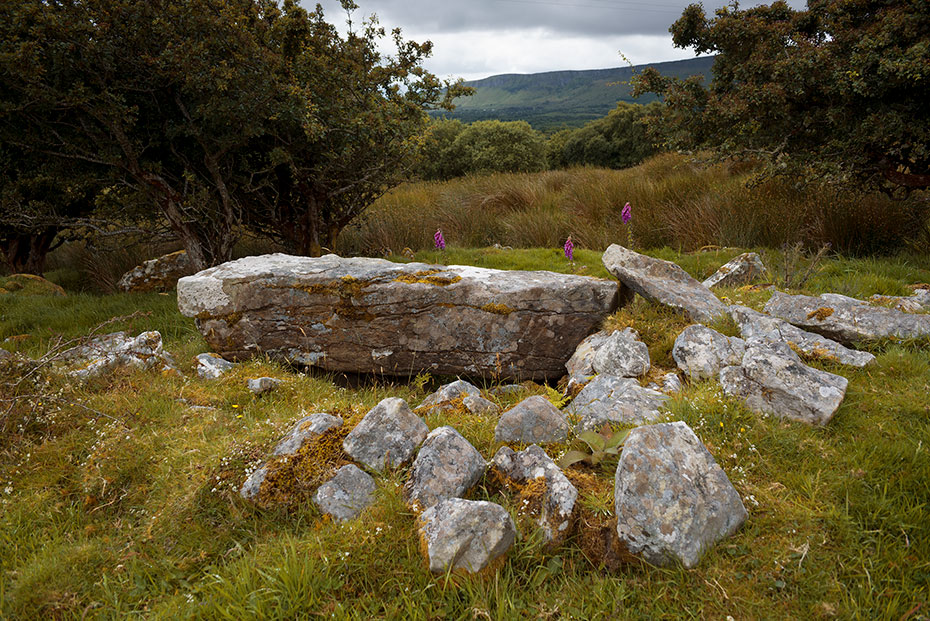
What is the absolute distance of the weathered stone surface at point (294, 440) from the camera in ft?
9.36

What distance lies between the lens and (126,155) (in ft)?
22.4

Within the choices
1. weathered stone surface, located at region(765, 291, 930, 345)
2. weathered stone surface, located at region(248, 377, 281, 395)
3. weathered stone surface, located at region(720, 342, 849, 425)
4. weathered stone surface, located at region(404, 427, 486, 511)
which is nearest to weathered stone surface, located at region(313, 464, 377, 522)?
weathered stone surface, located at region(404, 427, 486, 511)

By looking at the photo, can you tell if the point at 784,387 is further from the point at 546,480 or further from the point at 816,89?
the point at 816,89

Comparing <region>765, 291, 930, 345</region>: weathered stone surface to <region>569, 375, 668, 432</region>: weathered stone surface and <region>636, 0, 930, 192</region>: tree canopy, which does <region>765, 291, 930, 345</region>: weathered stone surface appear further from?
<region>636, 0, 930, 192</region>: tree canopy

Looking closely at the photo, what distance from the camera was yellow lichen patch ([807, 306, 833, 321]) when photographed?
4.29 m

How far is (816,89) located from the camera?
257 inches

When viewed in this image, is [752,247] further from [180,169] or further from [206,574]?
[180,169]

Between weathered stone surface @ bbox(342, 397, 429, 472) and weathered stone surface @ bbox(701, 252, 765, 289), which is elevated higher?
weathered stone surface @ bbox(342, 397, 429, 472)

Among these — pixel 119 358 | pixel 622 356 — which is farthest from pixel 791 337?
pixel 119 358

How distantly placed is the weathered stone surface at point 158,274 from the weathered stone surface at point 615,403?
8.06 m

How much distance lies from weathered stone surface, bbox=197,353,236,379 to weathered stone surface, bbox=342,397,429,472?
2332mm

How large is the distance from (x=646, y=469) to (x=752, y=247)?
767 cm

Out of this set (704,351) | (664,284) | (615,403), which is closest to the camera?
(615,403)

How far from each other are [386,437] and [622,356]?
2.24 metres
